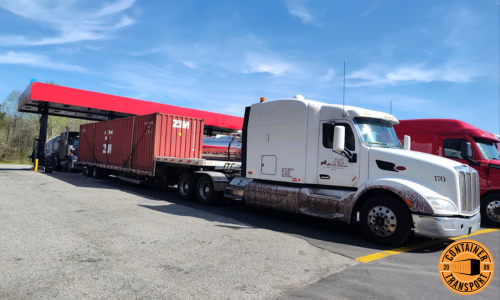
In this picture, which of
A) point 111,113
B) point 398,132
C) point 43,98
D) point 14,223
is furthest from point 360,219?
point 111,113

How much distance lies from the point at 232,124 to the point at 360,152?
2383 centimetres

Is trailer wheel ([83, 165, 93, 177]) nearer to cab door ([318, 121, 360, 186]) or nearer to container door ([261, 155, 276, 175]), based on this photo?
container door ([261, 155, 276, 175])

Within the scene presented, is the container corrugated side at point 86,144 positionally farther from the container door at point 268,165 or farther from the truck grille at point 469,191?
the truck grille at point 469,191

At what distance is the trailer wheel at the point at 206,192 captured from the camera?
32.4 feet

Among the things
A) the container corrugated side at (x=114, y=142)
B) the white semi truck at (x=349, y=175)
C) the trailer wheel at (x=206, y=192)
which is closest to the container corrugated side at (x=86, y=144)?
the container corrugated side at (x=114, y=142)

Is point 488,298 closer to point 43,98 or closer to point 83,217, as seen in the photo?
point 83,217

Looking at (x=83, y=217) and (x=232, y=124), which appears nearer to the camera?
(x=83, y=217)

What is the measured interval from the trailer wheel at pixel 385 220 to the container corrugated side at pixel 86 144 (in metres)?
16.1

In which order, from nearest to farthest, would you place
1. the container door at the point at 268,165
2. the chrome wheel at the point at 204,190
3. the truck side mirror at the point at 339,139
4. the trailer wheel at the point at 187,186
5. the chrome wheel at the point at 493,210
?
the truck side mirror at the point at 339,139 → the container door at the point at 268,165 → the chrome wheel at the point at 493,210 → the chrome wheel at the point at 204,190 → the trailer wheel at the point at 187,186

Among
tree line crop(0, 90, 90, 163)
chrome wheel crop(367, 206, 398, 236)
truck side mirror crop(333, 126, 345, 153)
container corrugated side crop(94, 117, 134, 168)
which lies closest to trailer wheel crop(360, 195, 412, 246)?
chrome wheel crop(367, 206, 398, 236)

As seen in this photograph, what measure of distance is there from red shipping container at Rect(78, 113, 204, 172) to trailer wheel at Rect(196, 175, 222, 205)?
3.09 m

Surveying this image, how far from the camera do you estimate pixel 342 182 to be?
703 cm

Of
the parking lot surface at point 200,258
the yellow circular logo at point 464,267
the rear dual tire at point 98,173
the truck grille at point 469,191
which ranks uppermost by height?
the truck grille at point 469,191

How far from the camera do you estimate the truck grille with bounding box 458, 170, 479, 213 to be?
597cm
